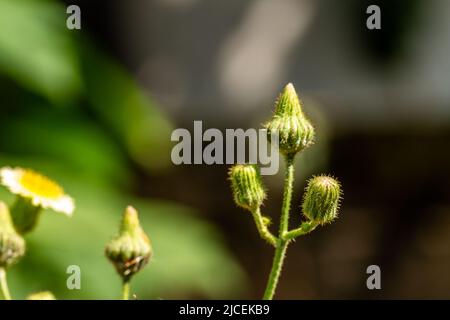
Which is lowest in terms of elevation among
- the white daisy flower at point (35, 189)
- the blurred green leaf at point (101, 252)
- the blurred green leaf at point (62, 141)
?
the blurred green leaf at point (101, 252)

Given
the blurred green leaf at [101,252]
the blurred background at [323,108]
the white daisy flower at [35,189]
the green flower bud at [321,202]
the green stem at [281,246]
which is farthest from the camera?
the blurred background at [323,108]

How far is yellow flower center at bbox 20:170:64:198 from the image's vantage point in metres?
1.82

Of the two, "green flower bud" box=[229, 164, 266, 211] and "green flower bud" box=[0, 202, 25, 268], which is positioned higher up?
"green flower bud" box=[229, 164, 266, 211]

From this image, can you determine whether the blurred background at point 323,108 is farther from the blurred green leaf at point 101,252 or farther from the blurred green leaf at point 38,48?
the blurred green leaf at point 38,48

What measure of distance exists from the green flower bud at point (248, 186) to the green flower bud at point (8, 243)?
1.09ft

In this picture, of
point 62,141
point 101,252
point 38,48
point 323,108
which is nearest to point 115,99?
point 62,141

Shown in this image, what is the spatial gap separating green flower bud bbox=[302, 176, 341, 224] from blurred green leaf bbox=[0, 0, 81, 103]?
191cm

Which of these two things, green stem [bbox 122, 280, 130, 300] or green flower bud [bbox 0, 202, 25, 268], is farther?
green flower bud [bbox 0, 202, 25, 268]

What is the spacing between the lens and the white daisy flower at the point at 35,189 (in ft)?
5.89

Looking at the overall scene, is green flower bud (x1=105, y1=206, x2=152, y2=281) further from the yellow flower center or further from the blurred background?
the blurred background

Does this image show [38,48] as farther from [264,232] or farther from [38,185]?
[264,232]

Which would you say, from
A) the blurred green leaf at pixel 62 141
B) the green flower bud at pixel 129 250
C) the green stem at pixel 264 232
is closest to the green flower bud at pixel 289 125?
the green stem at pixel 264 232

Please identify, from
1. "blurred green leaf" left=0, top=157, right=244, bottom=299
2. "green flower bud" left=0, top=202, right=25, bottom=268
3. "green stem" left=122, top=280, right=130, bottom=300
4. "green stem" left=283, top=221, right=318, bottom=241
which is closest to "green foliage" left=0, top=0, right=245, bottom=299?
"blurred green leaf" left=0, top=157, right=244, bottom=299
